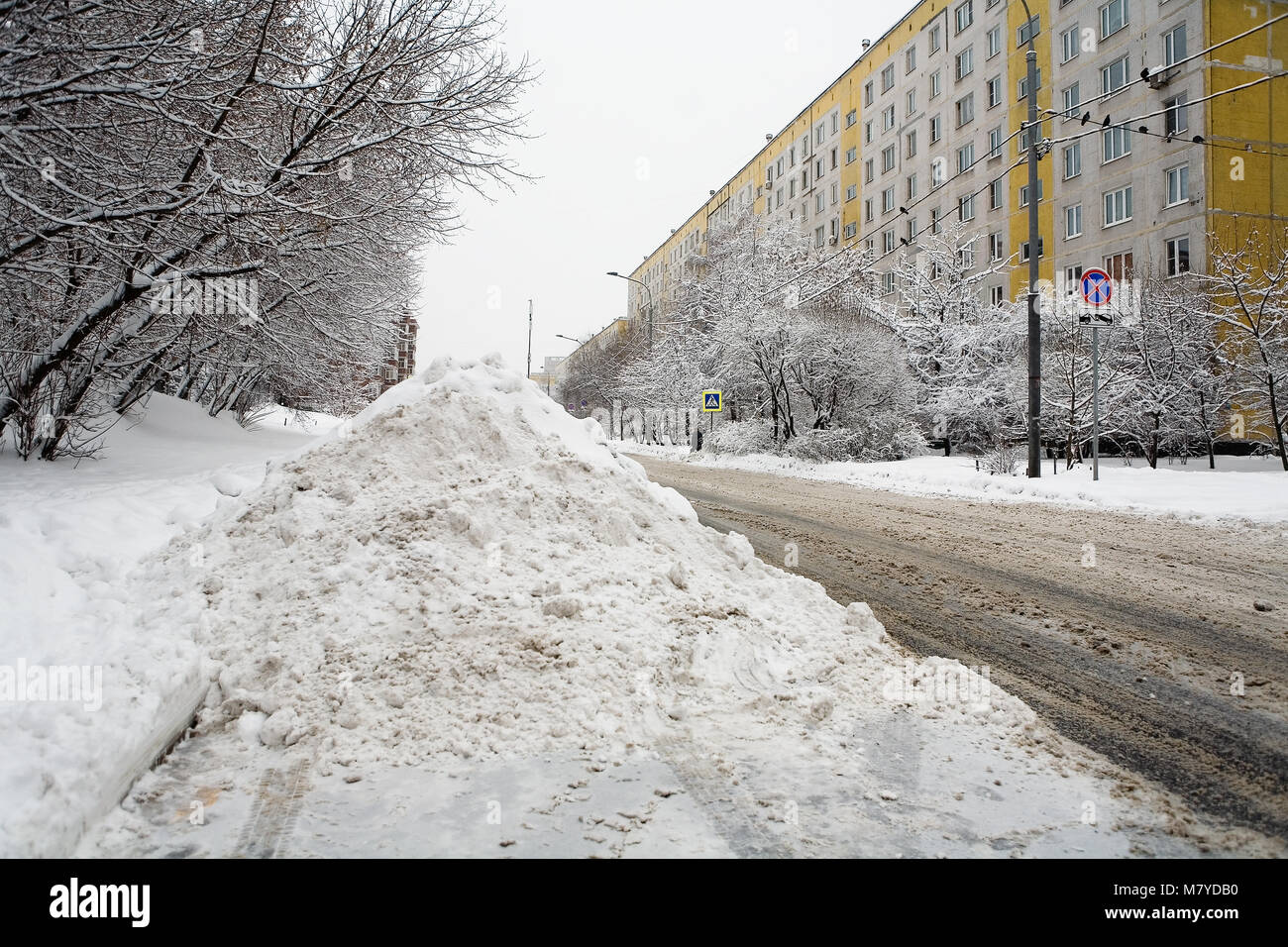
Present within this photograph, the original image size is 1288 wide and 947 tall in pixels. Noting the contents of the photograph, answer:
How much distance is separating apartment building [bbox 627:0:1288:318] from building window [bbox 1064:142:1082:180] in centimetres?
5

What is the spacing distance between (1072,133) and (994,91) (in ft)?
19.5

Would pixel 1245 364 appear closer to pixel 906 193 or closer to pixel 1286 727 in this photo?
pixel 1286 727

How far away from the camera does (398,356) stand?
82.3 ft

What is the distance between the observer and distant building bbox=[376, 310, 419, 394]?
56.0 feet

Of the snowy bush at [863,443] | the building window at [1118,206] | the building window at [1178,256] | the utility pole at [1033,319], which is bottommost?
the snowy bush at [863,443]

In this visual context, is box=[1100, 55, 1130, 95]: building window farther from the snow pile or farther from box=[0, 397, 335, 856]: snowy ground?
box=[0, 397, 335, 856]: snowy ground

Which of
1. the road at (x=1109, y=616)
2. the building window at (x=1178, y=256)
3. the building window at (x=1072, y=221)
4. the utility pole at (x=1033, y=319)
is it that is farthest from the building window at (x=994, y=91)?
the road at (x=1109, y=616)

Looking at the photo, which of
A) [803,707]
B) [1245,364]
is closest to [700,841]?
[803,707]

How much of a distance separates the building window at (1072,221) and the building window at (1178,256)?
3.98m

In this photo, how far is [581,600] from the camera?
4117mm

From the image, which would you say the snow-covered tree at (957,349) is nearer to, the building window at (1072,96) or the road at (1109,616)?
the building window at (1072,96)

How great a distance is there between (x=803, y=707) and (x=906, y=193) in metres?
41.9

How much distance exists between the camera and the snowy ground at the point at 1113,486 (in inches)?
374

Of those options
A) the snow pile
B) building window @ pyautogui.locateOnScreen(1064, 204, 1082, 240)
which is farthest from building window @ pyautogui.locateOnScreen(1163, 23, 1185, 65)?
the snow pile
